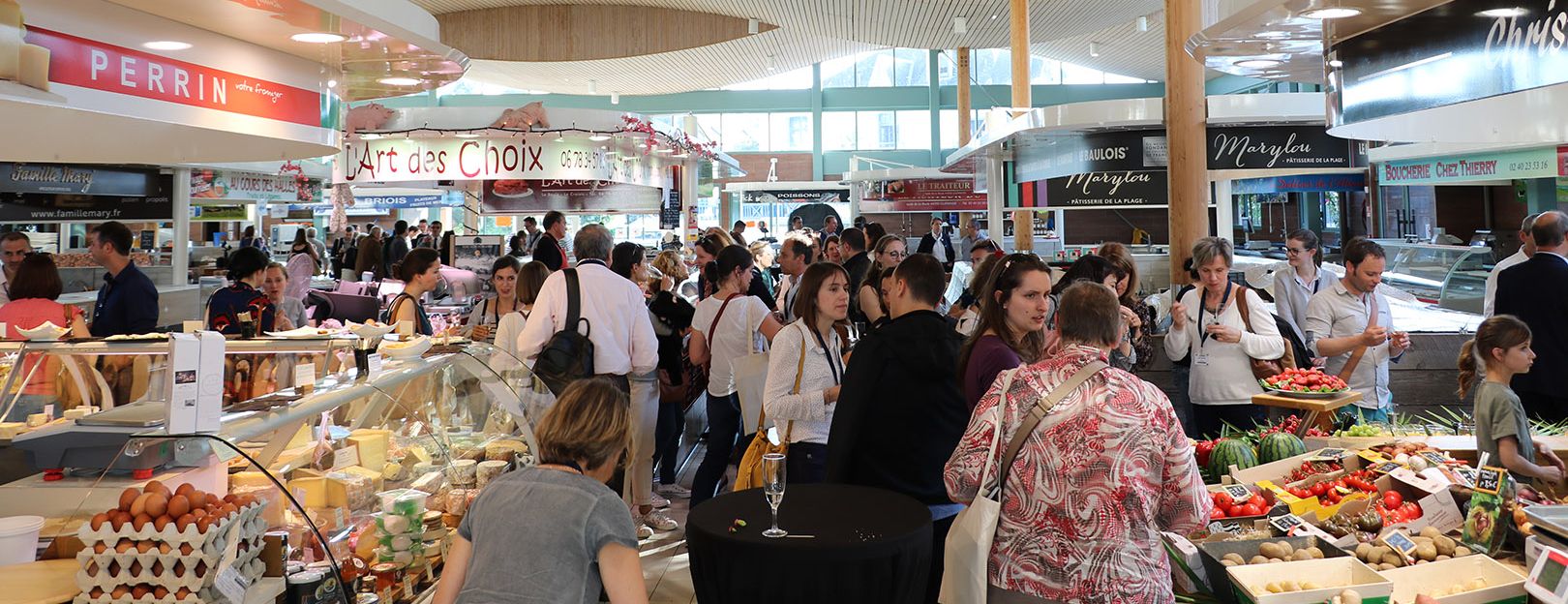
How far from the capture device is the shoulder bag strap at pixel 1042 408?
99.0 inches

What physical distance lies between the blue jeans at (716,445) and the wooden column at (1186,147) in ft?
11.7

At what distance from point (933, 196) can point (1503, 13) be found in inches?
749

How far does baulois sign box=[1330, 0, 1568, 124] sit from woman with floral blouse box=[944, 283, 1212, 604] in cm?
130

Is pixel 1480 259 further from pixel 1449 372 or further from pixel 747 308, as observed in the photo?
pixel 747 308

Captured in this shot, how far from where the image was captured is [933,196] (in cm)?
2183

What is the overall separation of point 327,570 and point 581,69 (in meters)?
17.9

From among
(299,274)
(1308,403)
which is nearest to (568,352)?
(1308,403)

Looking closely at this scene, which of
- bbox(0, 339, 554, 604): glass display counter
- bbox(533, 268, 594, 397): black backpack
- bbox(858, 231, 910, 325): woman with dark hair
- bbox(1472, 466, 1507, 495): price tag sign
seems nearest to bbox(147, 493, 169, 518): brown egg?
bbox(0, 339, 554, 604): glass display counter

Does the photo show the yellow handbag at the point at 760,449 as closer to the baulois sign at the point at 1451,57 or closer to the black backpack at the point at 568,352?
the black backpack at the point at 568,352

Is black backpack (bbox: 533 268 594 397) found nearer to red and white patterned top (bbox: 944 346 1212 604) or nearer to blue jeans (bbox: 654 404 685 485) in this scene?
blue jeans (bbox: 654 404 685 485)

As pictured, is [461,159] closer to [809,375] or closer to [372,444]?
[809,375]

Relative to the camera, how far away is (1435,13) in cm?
319

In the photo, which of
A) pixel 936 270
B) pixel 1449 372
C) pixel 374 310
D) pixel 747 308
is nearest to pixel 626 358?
pixel 747 308

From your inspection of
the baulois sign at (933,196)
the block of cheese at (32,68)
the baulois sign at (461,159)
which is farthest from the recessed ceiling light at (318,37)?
the baulois sign at (933,196)
